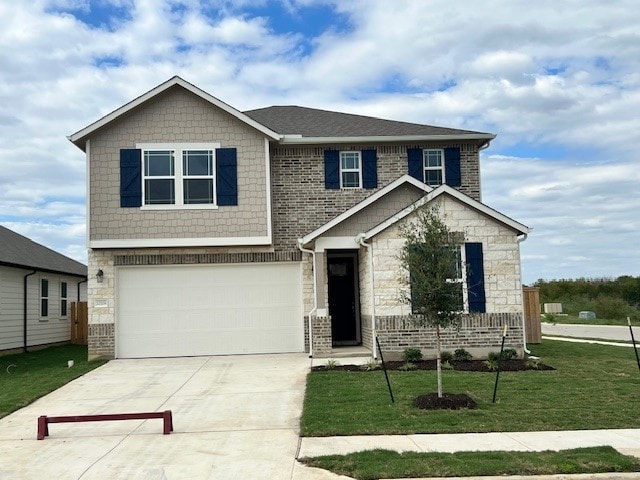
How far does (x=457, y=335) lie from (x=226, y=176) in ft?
24.7

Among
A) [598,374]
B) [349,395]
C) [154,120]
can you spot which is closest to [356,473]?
[349,395]

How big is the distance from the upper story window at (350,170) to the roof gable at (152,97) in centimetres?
240

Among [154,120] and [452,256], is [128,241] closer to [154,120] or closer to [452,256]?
[154,120]

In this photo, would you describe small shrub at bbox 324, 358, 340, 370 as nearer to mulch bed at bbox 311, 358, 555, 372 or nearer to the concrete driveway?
mulch bed at bbox 311, 358, 555, 372

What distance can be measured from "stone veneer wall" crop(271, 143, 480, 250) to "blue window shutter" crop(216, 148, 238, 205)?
142 cm

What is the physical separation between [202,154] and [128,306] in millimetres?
4787

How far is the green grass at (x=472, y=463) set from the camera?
300 inches

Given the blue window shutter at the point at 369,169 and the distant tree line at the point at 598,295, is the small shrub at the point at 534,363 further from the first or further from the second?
the distant tree line at the point at 598,295

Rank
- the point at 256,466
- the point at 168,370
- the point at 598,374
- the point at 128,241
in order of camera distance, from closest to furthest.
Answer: the point at 256,466 → the point at 598,374 → the point at 168,370 → the point at 128,241

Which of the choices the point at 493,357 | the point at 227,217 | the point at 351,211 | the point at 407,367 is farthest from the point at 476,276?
the point at 227,217

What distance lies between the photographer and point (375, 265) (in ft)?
54.7

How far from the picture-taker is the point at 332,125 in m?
21.5

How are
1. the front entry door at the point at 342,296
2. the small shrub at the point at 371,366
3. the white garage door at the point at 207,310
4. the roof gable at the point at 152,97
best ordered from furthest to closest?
the front entry door at the point at 342,296
the white garage door at the point at 207,310
the roof gable at the point at 152,97
the small shrub at the point at 371,366

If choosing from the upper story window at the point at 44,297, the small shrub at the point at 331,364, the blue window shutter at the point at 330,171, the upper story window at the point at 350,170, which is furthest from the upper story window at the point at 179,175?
the upper story window at the point at 44,297
